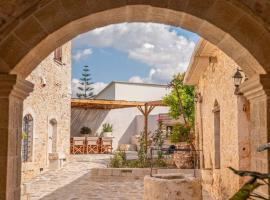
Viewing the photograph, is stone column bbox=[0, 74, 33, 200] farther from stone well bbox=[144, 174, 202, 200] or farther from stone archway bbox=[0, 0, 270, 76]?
stone well bbox=[144, 174, 202, 200]

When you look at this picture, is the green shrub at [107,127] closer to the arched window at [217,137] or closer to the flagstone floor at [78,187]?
the flagstone floor at [78,187]

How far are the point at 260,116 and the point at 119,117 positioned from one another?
19524 millimetres

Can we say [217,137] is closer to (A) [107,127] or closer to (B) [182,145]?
(B) [182,145]

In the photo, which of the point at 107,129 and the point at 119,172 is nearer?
the point at 119,172

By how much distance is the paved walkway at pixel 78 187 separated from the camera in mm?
→ 8828

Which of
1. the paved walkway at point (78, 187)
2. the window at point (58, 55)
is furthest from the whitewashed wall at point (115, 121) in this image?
the paved walkway at point (78, 187)

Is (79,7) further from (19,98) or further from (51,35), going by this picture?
(19,98)

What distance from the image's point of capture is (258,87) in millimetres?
3078

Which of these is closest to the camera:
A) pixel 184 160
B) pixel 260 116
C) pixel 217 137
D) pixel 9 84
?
pixel 9 84

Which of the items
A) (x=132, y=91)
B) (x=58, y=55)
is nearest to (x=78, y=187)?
(x=58, y=55)

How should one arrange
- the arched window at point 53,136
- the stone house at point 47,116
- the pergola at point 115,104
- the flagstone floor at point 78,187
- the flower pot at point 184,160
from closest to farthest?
the flagstone floor at point 78,187 < the stone house at point 47,116 < the flower pot at point 184,160 < the arched window at point 53,136 < the pergola at point 115,104

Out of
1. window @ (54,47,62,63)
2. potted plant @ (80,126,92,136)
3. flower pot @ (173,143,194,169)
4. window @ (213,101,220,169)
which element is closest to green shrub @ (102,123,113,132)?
potted plant @ (80,126,92,136)

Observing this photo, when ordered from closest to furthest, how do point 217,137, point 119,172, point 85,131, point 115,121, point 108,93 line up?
point 217,137
point 119,172
point 85,131
point 115,121
point 108,93

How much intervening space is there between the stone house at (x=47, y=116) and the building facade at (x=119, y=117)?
5.44 metres
